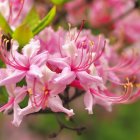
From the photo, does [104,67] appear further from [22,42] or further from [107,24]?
[107,24]

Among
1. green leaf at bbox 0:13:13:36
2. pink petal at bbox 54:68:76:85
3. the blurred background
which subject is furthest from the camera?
the blurred background

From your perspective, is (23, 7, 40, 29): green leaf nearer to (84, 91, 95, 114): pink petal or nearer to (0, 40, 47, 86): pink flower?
(0, 40, 47, 86): pink flower

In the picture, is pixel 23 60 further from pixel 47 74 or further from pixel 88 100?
pixel 88 100

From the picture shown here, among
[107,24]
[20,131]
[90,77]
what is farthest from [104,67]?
[20,131]

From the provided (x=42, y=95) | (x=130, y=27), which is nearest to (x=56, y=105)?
(x=42, y=95)

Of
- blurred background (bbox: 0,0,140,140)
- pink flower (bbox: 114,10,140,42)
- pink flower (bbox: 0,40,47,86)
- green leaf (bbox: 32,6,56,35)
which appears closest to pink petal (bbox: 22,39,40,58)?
pink flower (bbox: 0,40,47,86)

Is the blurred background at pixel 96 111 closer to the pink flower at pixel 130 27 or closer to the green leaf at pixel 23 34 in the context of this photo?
the pink flower at pixel 130 27

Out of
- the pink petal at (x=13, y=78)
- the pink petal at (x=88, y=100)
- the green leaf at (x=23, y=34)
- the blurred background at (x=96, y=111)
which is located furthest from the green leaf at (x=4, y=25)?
the blurred background at (x=96, y=111)
